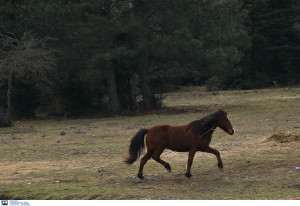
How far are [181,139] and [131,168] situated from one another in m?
2.35

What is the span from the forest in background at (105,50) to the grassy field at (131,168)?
6.74 m

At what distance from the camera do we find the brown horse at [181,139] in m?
13.2

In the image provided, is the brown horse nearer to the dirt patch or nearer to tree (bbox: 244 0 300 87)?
the dirt patch

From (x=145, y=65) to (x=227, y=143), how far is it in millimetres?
17779

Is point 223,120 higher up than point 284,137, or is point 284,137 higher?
point 223,120

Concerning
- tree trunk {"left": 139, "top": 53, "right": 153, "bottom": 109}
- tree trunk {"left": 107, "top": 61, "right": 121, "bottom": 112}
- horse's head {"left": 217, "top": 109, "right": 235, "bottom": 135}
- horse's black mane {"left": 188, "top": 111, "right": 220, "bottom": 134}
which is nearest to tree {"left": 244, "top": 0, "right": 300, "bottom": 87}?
tree trunk {"left": 139, "top": 53, "right": 153, "bottom": 109}

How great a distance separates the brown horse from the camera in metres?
13.2

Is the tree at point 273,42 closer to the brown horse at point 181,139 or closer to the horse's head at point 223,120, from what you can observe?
the horse's head at point 223,120

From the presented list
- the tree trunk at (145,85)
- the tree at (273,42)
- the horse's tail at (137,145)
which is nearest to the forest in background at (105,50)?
the tree trunk at (145,85)

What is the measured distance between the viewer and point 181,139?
13289 millimetres

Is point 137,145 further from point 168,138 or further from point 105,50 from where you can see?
point 105,50

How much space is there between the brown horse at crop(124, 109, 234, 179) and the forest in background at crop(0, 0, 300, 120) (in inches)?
719

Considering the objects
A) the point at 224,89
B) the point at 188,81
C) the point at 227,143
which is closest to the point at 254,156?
the point at 227,143

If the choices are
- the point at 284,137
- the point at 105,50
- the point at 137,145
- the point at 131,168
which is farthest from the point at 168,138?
the point at 105,50
